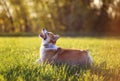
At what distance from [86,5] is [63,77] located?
35.0m

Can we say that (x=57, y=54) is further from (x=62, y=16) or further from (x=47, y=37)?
(x=62, y=16)

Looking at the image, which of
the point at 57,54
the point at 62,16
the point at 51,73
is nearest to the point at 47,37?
the point at 57,54

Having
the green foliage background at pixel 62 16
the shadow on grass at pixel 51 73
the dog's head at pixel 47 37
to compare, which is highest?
the green foliage background at pixel 62 16

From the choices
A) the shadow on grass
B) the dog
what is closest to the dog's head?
the dog

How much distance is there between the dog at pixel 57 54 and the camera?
899cm

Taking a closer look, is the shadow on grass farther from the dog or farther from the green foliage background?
the green foliage background

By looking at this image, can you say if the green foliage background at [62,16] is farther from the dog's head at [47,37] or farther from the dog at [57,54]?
the dog's head at [47,37]

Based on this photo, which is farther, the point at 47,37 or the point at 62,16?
the point at 62,16

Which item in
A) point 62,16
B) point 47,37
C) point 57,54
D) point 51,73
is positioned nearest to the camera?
point 51,73

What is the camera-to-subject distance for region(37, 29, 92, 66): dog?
8992 millimetres

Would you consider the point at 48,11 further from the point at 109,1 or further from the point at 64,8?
the point at 109,1

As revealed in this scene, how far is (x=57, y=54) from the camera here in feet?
29.9

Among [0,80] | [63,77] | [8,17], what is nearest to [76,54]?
[63,77]

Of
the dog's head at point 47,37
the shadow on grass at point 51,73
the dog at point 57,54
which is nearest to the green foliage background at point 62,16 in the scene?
the dog at point 57,54
